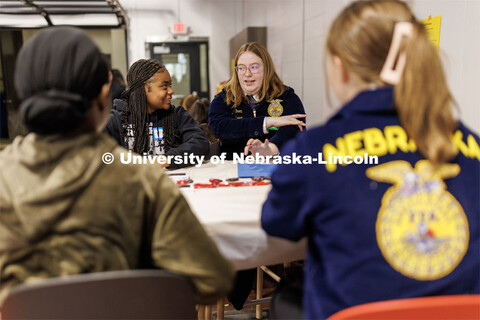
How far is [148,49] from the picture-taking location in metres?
6.31

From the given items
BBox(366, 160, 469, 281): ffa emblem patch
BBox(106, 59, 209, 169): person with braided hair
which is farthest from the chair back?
BBox(106, 59, 209, 169): person with braided hair

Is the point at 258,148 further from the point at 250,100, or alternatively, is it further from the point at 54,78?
the point at 54,78

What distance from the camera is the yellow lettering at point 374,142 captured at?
827mm

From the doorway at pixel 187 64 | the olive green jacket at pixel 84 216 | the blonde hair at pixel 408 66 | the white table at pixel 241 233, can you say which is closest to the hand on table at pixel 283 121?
the white table at pixel 241 233

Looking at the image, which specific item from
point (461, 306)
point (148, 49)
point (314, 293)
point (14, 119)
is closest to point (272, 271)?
point (314, 293)

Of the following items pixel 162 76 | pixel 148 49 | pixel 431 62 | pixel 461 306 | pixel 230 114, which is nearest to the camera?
pixel 461 306

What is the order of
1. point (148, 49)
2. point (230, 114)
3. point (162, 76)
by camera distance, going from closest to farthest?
1. point (162, 76)
2. point (230, 114)
3. point (148, 49)

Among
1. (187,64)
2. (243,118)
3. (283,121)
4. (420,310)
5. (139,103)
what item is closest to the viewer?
(420,310)

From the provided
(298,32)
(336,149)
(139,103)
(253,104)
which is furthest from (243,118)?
(298,32)

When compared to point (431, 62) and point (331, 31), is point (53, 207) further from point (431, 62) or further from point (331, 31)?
point (431, 62)

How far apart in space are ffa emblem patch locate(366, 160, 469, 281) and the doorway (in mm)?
5857

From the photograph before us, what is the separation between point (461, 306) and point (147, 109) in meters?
1.68

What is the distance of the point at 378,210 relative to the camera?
80 cm

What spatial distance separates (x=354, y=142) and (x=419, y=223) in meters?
0.22
